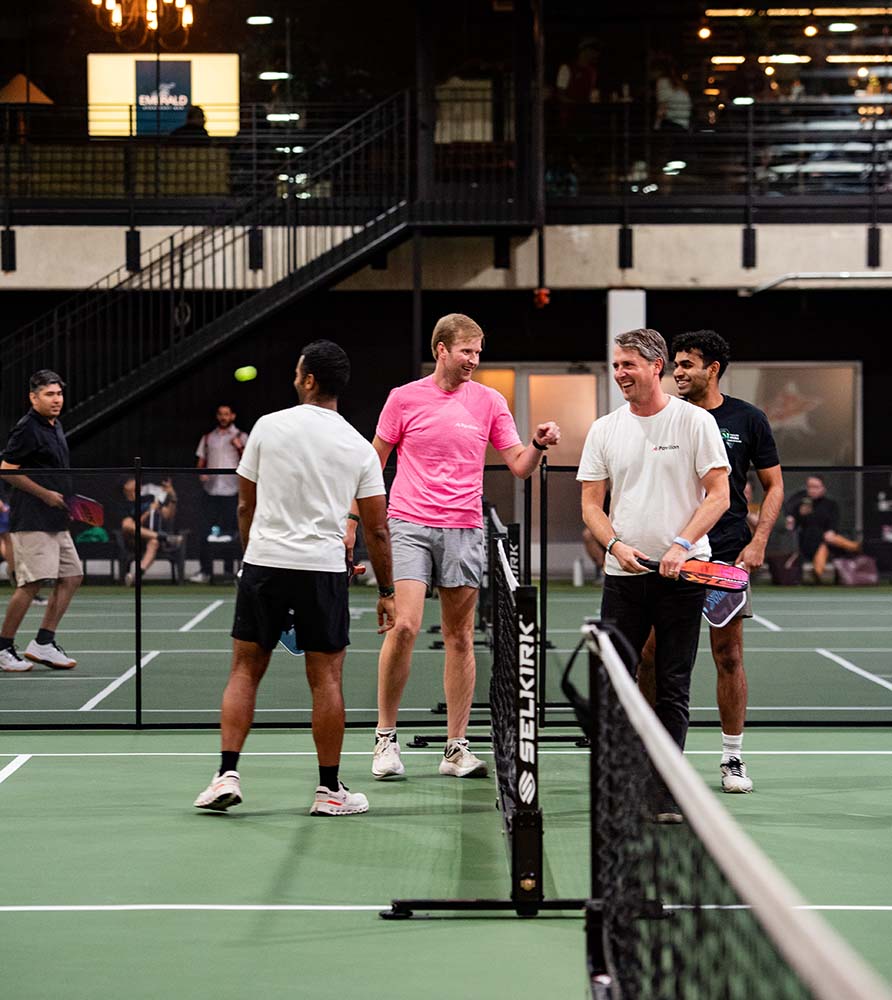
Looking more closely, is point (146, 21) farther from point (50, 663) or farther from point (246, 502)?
point (246, 502)

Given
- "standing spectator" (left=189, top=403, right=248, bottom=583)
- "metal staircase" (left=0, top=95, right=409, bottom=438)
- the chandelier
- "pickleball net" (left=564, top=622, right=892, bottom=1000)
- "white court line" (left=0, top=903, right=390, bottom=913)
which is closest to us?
"pickleball net" (left=564, top=622, right=892, bottom=1000)

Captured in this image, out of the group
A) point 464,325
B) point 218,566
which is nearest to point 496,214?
point 218,566

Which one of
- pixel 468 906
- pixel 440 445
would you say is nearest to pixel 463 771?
pixel 440 445

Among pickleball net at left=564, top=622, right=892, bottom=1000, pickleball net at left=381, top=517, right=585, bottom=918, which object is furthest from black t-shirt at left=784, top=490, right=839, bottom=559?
pickleball net at left=564, top=622, right=892, bottom=1000

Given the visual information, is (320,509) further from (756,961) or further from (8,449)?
(8,449)

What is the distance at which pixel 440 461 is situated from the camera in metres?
7.25

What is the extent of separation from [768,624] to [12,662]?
7321 millimetres

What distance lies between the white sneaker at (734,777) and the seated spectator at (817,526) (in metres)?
7.39

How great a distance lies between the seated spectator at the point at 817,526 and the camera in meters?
14.5

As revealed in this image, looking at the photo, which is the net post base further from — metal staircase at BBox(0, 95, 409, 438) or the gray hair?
metal staircase at BBox(0, 95, 409, 438)

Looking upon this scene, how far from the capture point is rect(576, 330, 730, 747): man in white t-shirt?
6207 millimetres

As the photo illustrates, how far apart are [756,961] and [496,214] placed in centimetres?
1637

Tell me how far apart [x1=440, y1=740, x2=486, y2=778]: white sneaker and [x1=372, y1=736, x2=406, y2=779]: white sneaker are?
26cm

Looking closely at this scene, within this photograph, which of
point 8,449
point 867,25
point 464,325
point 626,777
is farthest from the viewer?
point 867,25
